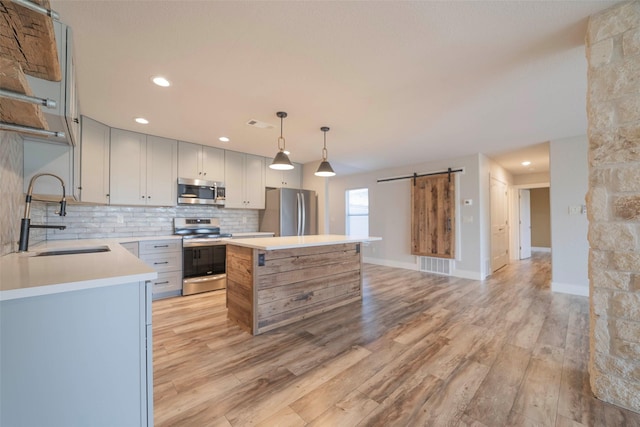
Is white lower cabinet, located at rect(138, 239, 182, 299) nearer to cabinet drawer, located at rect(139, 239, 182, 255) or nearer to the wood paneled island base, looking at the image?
cabinet drawer, located at rect(139, 239, 182, 255)

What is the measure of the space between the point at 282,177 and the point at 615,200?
15.0 ft

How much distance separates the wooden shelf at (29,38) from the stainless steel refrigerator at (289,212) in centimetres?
376

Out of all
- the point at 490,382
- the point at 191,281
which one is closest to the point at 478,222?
the point at 490,382

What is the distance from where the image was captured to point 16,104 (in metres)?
0.97

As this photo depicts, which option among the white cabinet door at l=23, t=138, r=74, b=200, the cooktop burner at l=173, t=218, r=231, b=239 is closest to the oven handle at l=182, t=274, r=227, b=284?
the cooktop burner at l=173, t=218, r=231, b=239

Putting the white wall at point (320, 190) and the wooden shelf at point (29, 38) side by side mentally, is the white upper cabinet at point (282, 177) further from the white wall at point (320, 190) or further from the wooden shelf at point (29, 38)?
the wooden shelf at point (29, 38)

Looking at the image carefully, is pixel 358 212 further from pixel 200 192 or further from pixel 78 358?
pixel 78 358

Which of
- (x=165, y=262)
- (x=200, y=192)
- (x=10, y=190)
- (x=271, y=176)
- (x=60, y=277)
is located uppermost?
(x=271, y=176)

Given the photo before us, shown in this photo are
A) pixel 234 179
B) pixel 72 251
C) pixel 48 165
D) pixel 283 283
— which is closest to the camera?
pixel 72 251

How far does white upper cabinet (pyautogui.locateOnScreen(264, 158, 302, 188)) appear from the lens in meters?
5.12

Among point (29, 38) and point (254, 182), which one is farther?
point (254, 182)

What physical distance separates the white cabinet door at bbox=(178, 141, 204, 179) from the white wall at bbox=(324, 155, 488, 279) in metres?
2.12

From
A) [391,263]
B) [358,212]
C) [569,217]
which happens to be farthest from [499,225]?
[358,212]

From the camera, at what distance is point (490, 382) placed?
182 centimetres
